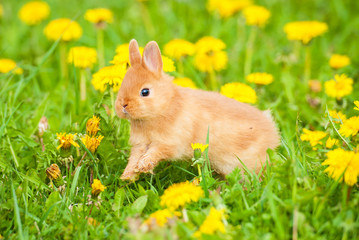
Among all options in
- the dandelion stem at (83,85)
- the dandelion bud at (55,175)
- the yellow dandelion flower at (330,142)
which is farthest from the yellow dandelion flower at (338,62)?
the dandelion bud at (55,175)

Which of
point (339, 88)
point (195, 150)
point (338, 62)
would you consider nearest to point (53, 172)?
point (195, 150)

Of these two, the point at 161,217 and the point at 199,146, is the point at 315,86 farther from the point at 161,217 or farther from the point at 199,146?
the point at 161,217

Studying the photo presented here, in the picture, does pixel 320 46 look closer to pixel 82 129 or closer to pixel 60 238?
pixel 82 129

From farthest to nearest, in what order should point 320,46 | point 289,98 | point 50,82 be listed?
point 320,46 < point 50,82 < point 289,98

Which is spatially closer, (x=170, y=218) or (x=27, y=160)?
(x=170, y=218)

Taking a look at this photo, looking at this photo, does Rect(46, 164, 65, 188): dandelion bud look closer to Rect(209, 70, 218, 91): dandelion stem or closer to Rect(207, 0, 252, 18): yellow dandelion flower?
Rect(209, 70, 218, 91): dandelion stem

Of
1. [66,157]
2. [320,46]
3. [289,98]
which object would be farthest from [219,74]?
[66,157]

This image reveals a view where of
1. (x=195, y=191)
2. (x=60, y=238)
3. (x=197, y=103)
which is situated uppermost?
(x=197, y=103)

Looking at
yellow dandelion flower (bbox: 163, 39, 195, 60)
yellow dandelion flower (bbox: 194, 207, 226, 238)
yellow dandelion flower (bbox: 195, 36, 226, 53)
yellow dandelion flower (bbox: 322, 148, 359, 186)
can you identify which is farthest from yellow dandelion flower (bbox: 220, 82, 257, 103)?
yellow dandelion flower (bbox: 194, 207, 226, 238)

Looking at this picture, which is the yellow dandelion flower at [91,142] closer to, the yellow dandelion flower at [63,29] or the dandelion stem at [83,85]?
the dandelion stem at [83,85]
